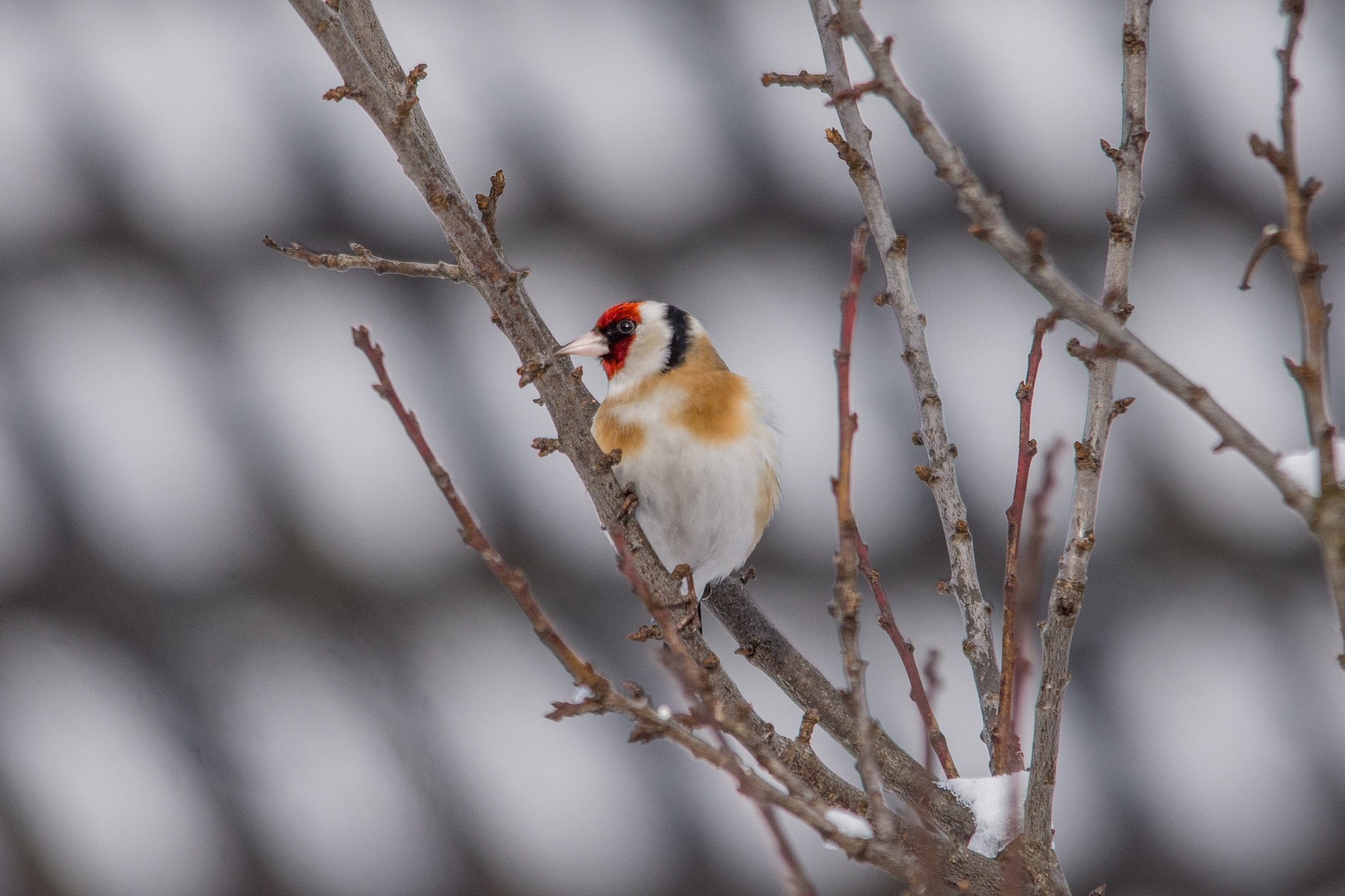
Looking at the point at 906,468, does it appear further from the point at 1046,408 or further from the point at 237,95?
the point at 237,95

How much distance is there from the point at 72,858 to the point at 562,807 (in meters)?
1.06

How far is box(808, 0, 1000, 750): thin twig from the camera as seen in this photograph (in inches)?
44.4

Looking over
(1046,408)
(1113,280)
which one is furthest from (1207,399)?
(1046,408)

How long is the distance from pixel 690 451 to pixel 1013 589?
72cm

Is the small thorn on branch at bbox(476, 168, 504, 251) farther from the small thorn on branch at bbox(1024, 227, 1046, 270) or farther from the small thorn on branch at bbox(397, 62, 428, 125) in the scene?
the small thorn on branch at bbox(1024, 227, 1046, 270)

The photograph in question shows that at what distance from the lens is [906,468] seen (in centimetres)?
253

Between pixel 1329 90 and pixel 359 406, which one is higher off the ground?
pixel 1329 90

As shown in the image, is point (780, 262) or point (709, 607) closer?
point (709, 607)

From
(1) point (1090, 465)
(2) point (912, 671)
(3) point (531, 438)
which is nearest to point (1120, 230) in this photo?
(1) point (1090, 465)

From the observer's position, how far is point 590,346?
1.91m

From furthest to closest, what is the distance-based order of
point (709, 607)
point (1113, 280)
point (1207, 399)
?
1. point (709, 607)
2. point (1113, 280)
3. point (1207, 399)

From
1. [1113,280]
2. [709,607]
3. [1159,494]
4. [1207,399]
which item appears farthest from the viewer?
[1159,494]

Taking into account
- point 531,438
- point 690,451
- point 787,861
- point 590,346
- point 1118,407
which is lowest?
point 787,861

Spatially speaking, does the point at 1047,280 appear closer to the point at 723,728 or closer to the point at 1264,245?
the point at 1264,245
